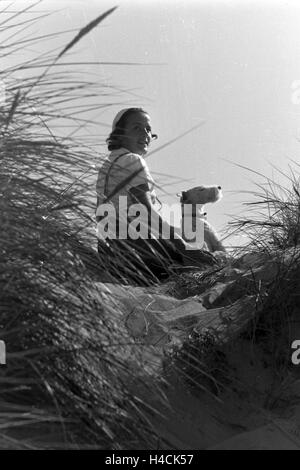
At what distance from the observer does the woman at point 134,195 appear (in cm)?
178

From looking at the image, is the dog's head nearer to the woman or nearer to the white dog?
the white dog

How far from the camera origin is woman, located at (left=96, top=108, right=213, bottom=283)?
1.78m

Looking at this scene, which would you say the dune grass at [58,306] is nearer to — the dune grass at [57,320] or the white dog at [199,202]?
the dune grass at [57,320]

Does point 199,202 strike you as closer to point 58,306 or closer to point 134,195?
point 134,195

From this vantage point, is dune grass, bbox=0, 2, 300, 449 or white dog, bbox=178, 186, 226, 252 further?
white dog, bbox=178, 186, 226, 252

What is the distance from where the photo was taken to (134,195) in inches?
79.2

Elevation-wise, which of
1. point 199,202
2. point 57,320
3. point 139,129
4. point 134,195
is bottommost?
point 57,320

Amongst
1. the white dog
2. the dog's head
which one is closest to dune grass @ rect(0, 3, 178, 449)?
the white dog

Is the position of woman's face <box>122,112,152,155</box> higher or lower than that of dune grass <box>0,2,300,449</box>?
higher

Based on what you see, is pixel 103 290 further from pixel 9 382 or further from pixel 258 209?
pixel 258 209

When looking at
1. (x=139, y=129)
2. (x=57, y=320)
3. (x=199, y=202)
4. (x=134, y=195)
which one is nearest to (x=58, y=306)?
(x=57, y=320)

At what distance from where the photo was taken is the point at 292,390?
6.25ft

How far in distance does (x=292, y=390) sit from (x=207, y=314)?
1.49 feet

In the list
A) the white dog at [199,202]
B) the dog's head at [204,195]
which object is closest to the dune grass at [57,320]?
the white dog at [199,202]
